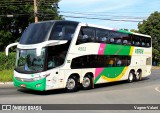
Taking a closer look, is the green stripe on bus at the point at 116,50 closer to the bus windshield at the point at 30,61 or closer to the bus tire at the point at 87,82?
the bus tire at the point at 87,82

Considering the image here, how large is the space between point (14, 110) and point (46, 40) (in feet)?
19.6

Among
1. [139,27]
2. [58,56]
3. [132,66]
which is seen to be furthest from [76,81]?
[139,27]

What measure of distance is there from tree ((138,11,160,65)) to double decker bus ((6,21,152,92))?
39687mm

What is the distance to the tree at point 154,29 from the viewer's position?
206ft

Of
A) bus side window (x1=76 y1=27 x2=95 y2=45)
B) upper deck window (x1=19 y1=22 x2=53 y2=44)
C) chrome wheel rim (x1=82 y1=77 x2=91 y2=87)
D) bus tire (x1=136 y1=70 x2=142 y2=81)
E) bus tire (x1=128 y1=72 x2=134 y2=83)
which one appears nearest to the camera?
upper deck window (x1=19 y1=22 x2=53 y2=44)

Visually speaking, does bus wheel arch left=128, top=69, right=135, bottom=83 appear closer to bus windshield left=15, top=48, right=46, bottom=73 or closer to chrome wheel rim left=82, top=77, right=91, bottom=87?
chrome wheel rim left=82, top=77, right=91, bottom=87

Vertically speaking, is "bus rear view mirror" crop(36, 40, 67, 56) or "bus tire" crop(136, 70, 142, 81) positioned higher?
"bus rear view mirror" crop(36, 40, 67, 56)

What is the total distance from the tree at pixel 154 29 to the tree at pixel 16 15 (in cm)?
1842

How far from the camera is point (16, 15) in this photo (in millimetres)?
51250

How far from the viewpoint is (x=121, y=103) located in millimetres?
14844

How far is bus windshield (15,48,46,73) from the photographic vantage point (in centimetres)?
1722

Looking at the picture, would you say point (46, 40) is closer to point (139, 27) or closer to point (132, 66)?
point (132, 66)

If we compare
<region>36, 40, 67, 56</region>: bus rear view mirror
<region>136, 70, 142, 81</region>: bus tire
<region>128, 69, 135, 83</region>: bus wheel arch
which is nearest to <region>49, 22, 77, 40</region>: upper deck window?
<region>36, 40, 67, 56</region>: bus rear view mirror

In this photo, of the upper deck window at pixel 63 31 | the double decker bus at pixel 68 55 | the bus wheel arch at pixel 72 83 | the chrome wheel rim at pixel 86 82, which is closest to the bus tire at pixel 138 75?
the double decker bus at pixel 68 55
